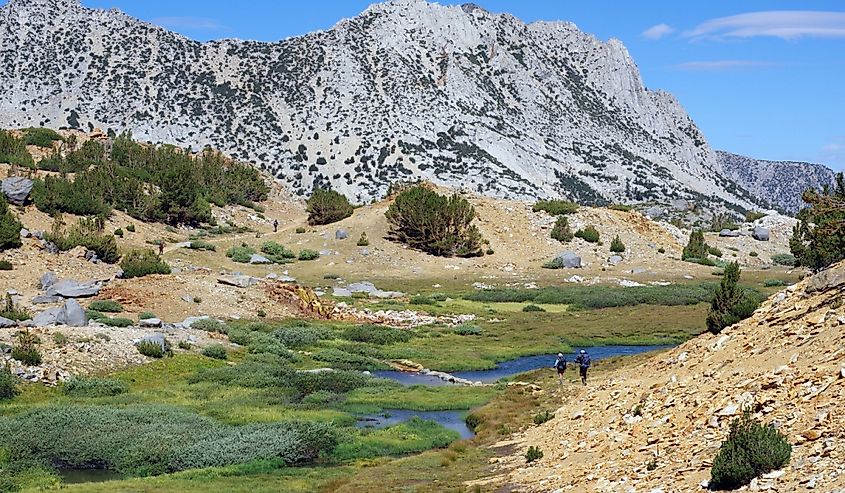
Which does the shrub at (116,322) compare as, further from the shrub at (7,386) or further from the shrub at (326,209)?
the shrub at (326,209)

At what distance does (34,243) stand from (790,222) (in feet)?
283

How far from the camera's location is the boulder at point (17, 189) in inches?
3054

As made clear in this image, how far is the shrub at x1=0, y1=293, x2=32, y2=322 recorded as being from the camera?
148ft

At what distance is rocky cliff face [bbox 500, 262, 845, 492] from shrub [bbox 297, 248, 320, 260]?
189 ft

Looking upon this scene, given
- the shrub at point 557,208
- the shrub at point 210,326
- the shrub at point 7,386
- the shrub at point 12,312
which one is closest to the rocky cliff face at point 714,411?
the shrub at point 7,386

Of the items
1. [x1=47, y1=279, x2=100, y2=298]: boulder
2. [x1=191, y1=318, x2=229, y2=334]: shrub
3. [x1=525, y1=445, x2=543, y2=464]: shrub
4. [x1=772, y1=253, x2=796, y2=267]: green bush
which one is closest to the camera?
[x1=525, y1=445, x2=543, y2=464]: shrub

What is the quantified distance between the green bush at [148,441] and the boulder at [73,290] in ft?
77.7

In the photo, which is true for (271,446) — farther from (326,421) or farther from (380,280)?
(380,280)

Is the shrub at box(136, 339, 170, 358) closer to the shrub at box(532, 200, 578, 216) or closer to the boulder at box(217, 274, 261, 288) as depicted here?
the boulder at box(217, 274, 261, 288)

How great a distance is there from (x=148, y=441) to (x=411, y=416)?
9731 millimetres

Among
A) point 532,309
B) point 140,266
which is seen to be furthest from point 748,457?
point 140,266

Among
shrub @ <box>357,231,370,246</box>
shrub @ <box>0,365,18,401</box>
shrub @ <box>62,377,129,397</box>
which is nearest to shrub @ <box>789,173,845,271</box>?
shrub @ <box>62,377,129,397</box>

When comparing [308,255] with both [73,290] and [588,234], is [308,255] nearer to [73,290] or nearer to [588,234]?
[588,234]

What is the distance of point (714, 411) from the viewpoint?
2102cm
